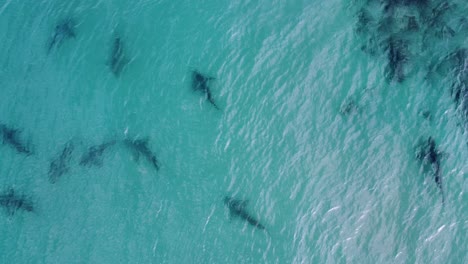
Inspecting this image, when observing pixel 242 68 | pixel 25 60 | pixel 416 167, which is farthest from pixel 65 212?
pixel 416 167

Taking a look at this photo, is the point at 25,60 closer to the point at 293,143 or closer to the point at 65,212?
the point at 65,212

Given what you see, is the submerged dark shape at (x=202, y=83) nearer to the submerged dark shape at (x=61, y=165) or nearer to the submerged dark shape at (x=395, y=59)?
the submerged dark shape at (x=61, y=165)

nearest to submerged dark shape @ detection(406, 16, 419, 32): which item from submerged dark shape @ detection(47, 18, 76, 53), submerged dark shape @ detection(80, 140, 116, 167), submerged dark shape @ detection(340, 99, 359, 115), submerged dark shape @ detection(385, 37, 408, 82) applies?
submerged dark shape @ detection(385, 37, 408, 82)

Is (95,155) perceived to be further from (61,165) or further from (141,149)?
(141,149)

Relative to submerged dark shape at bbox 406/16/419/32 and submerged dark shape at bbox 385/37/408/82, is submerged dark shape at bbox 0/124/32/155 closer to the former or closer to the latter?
submerged dark shape at bbox 385/37/408/82

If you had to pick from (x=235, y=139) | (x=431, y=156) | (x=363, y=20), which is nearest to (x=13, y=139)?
(x=235, y=139)
